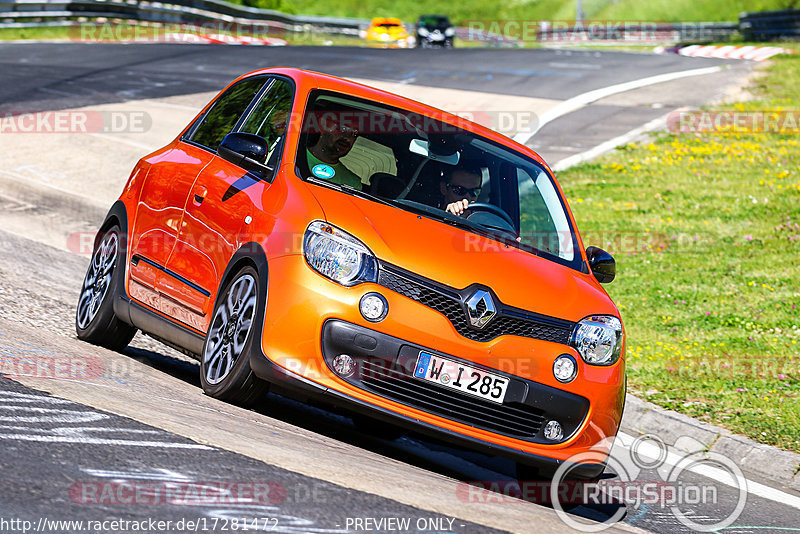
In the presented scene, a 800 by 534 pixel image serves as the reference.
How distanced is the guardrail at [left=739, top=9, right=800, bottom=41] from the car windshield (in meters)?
36.1

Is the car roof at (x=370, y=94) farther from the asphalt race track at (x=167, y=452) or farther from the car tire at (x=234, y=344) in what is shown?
the asphalt race track at (x=167, y=452)

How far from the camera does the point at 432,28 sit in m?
47.7

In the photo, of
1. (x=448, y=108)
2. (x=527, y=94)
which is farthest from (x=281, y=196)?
(x=527, y=94)

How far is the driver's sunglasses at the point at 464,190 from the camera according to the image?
6.56 m

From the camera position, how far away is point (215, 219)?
615cm

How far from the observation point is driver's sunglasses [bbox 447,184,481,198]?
6.56 metres

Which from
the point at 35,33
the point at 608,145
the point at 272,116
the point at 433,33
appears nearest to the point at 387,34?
the point at 433,33

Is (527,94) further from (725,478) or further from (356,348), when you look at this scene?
(356,348)

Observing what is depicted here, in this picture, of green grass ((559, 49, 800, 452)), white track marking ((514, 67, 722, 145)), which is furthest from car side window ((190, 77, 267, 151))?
white track marking ((514, 67, 722, 145))

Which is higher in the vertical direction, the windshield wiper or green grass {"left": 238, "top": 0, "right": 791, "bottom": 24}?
the windshield wiper

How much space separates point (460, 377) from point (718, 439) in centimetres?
304

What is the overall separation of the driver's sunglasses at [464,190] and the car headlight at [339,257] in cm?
131

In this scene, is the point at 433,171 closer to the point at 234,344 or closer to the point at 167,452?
the point at 234,344

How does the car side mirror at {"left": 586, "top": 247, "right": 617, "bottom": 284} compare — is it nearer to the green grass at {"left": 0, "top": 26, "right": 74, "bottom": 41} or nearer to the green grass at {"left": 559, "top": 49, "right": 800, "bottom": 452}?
the green grass at {"left": 559, "top": 49, "right": 800, "bottom": 452}
